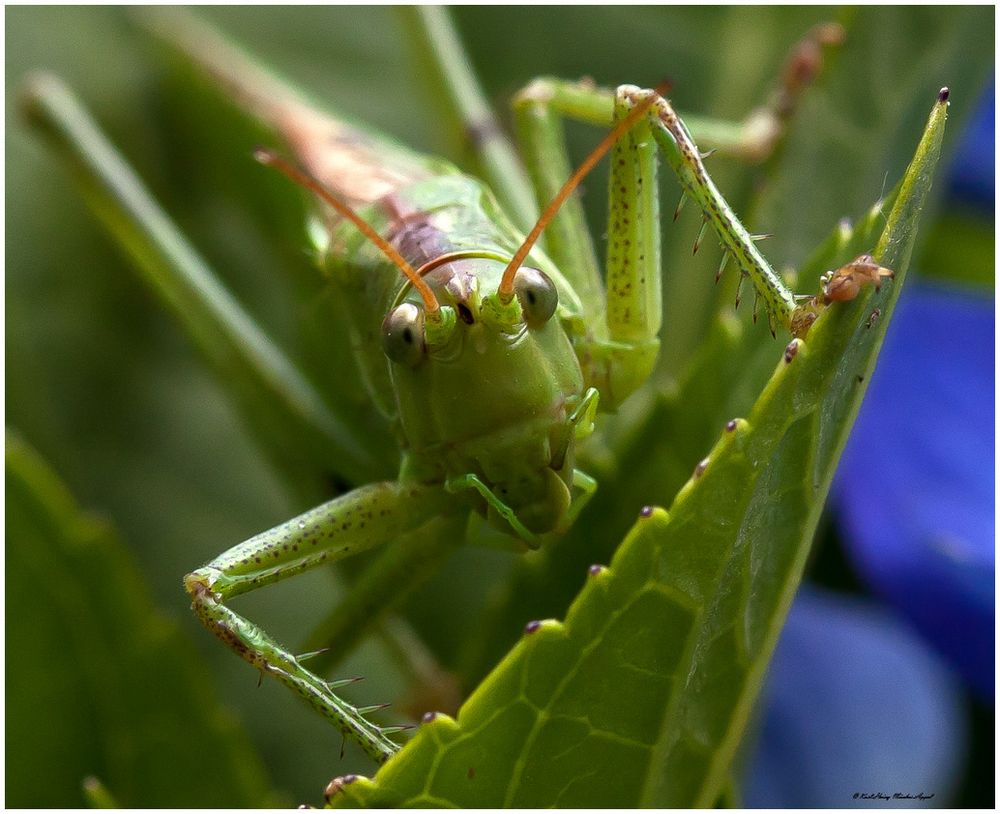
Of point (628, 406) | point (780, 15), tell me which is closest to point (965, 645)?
point (628, 406)

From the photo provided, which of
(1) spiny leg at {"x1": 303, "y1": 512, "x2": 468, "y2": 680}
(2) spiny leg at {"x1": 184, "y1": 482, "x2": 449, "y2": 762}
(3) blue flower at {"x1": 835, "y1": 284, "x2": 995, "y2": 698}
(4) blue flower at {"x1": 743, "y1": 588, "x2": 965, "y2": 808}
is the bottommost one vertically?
(4) blue flower at {"x1": 743, "y1": 588, "x2": 965, "y2": 808}

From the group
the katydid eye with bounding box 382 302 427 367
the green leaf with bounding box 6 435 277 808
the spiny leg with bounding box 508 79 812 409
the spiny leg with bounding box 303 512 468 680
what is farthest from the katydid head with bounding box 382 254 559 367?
the green leaf with bounding box 6 435 277 808

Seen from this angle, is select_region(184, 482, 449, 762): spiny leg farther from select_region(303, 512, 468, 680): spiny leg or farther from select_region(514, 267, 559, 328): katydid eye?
select_region(514, 267, 559, 328): katydid eye

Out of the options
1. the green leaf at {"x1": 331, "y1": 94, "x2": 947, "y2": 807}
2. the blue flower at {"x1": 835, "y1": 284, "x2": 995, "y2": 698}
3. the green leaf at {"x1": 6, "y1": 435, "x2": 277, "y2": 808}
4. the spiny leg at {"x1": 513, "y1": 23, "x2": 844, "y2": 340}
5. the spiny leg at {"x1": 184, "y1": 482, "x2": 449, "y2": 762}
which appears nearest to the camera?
the green leaf at {"x1": 331, "y1": 94, "x2": 947, "y2": 807}

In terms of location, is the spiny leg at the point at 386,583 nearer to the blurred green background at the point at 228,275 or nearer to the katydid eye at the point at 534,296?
the blurred green background at the point at 228,275

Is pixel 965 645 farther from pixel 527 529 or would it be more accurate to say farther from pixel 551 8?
pixel 551 8

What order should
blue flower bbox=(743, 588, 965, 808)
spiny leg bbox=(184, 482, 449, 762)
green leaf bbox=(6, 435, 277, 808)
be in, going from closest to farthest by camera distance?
spiny leg bbox=(184, 482, 449, 762), green leaf bbox=(6, 435, 277, 808), blue flower bbox=(743, 588, 965, 808)
